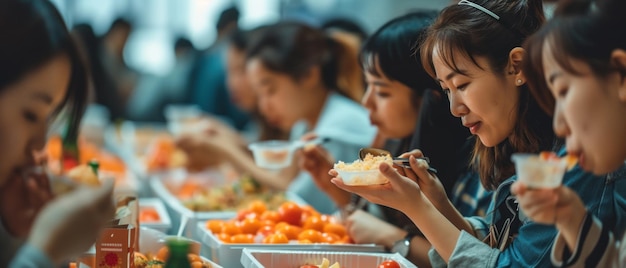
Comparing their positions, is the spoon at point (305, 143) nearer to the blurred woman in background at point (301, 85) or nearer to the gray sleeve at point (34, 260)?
the blurred woman in background at point (301, 85)

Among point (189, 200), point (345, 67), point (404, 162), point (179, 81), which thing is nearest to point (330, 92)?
point (345, 67)

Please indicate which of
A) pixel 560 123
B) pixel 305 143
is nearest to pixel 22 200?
pixel 560 123

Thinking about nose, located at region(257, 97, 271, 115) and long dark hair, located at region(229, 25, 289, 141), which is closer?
nose, located at region(257, 97, 271, 115)

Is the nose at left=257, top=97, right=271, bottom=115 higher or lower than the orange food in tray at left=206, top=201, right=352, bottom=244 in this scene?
higher

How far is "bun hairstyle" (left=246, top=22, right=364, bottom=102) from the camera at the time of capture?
462cm

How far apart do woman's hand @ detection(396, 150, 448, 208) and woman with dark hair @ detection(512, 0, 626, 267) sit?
668 mm

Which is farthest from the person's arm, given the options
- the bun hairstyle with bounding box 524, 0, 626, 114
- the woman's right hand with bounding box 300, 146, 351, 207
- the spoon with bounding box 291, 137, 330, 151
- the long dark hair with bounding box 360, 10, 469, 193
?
the spoon with bounding box 291, 137, 330, 151

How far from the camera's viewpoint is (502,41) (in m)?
2.36

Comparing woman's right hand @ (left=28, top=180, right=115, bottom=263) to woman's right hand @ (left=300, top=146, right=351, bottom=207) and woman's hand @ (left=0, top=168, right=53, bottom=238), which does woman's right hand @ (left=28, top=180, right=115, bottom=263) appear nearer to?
woman's hand @ (left=0, top=168, right=53, bottom=238)

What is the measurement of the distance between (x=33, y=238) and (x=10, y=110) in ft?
1.13

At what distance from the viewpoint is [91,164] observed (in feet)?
9.59

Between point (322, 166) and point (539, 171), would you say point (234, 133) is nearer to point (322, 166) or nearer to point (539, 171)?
point (322, 166)

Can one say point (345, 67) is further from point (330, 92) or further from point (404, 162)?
point (404, 162)

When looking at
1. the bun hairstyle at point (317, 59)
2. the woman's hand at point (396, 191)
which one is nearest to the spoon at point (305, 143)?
the bun hairstyle at point (317, 59)
